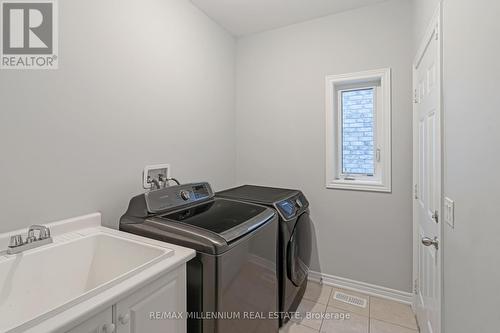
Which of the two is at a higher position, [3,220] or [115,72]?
[115,72]

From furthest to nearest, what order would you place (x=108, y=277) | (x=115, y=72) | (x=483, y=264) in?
(x=115, y=72) → (x=108, y=277) → (x=483, y=264)

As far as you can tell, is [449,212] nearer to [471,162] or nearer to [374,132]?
[471,162]

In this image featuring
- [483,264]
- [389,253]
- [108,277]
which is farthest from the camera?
[389,253]

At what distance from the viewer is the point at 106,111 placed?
61.1 inches

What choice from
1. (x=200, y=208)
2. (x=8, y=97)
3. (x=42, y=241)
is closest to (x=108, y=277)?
(x=42, y=241)

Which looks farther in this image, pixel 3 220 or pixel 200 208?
pixel 200 208

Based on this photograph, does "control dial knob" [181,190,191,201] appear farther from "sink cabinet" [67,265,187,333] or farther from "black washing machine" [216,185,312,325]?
"sink cabinet" [67,265,187,333]

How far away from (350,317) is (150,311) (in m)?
1.72

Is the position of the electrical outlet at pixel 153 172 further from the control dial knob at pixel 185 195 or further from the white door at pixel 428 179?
the white door at pixel 428 179

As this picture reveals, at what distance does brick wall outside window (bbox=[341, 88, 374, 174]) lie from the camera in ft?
Answer: 7.83

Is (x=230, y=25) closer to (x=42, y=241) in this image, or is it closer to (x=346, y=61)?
(x=346, y=61)

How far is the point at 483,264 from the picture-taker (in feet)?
2.56

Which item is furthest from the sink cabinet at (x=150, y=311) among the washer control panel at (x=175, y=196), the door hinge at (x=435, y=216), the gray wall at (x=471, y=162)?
the door hinge at (x=435, y=216)

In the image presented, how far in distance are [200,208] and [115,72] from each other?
1056 millimetres
